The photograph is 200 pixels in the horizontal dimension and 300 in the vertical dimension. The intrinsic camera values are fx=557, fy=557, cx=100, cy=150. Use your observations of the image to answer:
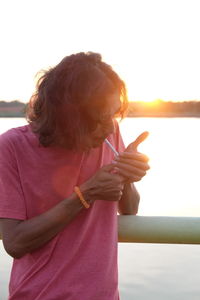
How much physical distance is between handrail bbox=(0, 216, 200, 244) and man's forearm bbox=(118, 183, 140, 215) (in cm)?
6

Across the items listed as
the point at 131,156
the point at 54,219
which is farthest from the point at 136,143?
the point at 54,219

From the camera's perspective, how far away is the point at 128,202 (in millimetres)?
1792

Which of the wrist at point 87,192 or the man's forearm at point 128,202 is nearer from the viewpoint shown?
the wrist at point 87,192

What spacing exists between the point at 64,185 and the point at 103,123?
21 centimetres

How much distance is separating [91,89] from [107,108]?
0.24ft

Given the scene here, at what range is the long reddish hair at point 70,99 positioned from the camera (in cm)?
153

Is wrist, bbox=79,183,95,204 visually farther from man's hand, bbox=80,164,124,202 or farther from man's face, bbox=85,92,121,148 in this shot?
man's face, bbox=85,92,121,148

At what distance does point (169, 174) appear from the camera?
1977 centimetres

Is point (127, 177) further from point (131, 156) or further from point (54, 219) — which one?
point (54, 219)

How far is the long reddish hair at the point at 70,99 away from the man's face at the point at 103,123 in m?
0.01

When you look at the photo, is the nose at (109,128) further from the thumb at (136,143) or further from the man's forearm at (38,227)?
the man's forearm at (38,227)

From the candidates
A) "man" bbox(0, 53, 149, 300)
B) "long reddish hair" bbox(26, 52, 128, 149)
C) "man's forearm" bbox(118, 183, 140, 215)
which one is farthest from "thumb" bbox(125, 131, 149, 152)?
"man's forearm" bbox(118, 183, 140, 215)

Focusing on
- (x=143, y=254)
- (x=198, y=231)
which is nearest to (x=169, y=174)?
(x=143, y=254)

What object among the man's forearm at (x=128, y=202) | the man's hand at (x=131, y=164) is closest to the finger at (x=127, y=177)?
the man's hand at (x=131, y=164)
